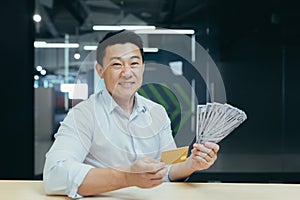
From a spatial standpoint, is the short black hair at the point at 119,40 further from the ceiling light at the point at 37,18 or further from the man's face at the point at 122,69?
the ceiling light at the point at 37,18

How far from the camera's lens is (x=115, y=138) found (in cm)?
79

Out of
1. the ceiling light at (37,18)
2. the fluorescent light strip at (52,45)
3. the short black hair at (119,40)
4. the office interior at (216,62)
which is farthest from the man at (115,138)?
the ceiling light at (37,18)

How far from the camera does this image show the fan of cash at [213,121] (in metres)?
0.76

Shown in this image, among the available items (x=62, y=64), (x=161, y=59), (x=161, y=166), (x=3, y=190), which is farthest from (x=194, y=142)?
(x=62, y=64)

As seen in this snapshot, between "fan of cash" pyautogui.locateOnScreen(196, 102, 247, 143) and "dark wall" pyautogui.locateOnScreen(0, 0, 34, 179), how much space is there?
2269 millimetres

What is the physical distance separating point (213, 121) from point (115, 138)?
8.1 inches

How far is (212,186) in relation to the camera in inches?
36.4

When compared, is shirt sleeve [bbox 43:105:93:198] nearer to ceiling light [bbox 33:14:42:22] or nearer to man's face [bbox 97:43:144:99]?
man's face [bbox 97:43:144:99]

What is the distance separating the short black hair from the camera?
758 millimetres

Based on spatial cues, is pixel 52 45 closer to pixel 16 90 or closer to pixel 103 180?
pixel 16 90

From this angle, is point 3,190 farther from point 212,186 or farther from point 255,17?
point 255,17

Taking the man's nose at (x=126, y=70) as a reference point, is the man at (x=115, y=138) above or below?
below

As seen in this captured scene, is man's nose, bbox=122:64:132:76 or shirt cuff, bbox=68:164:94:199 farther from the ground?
man's nose, bbox=122:64:132:76

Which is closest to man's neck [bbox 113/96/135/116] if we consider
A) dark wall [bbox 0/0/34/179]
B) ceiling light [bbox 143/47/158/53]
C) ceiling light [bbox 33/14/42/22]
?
ceiling light [bbox 143/47/158/53]
